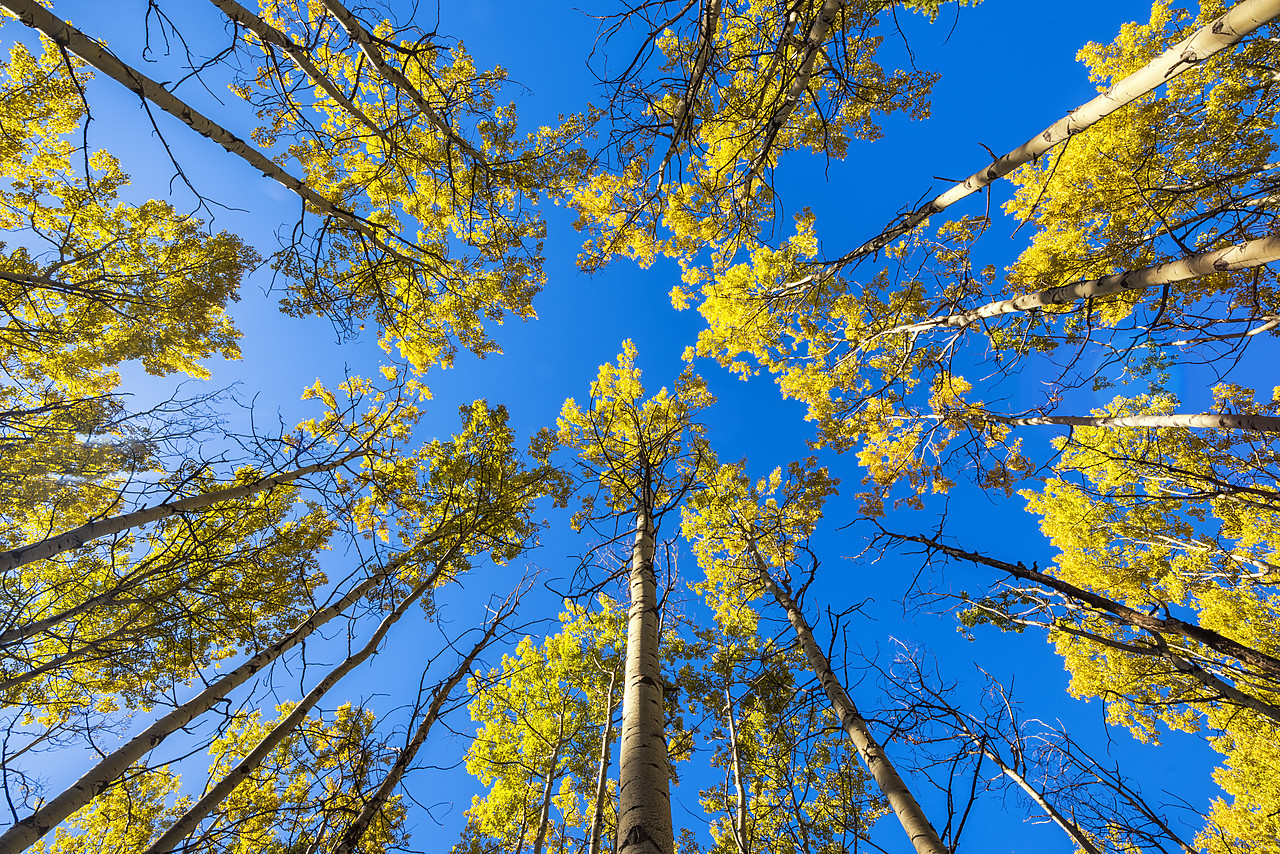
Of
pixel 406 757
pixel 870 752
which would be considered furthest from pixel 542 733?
pixel 870 752

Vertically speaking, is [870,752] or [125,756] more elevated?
[870,752]

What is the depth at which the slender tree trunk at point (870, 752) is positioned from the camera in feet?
7.82

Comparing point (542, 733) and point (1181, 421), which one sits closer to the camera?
point (1181, 421)

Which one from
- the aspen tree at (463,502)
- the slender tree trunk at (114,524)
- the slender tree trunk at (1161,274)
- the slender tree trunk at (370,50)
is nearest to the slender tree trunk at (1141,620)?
the slender tree trunk at (1161,274)

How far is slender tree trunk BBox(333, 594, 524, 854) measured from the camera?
2453 millimetres

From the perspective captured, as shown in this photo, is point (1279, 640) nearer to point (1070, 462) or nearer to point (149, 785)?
point (1070, 462)

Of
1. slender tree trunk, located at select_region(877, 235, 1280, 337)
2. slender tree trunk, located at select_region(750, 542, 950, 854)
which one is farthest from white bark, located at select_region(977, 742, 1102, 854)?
slender tree trunk, located at select_region(877, 235, 1280, 337)

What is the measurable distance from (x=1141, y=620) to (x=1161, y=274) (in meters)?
2.46

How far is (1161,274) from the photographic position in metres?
3.14

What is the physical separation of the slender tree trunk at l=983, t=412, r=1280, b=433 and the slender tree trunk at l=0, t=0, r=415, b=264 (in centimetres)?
709

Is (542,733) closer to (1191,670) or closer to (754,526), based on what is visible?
A: (754,526)

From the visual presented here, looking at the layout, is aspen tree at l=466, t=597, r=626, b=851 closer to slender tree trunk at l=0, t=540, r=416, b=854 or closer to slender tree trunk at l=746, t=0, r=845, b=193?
slender tree trunk at l=0, t=540, r=416, b=854

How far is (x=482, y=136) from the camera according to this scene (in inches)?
229

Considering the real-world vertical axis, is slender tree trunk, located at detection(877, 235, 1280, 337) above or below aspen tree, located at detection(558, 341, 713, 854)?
above
